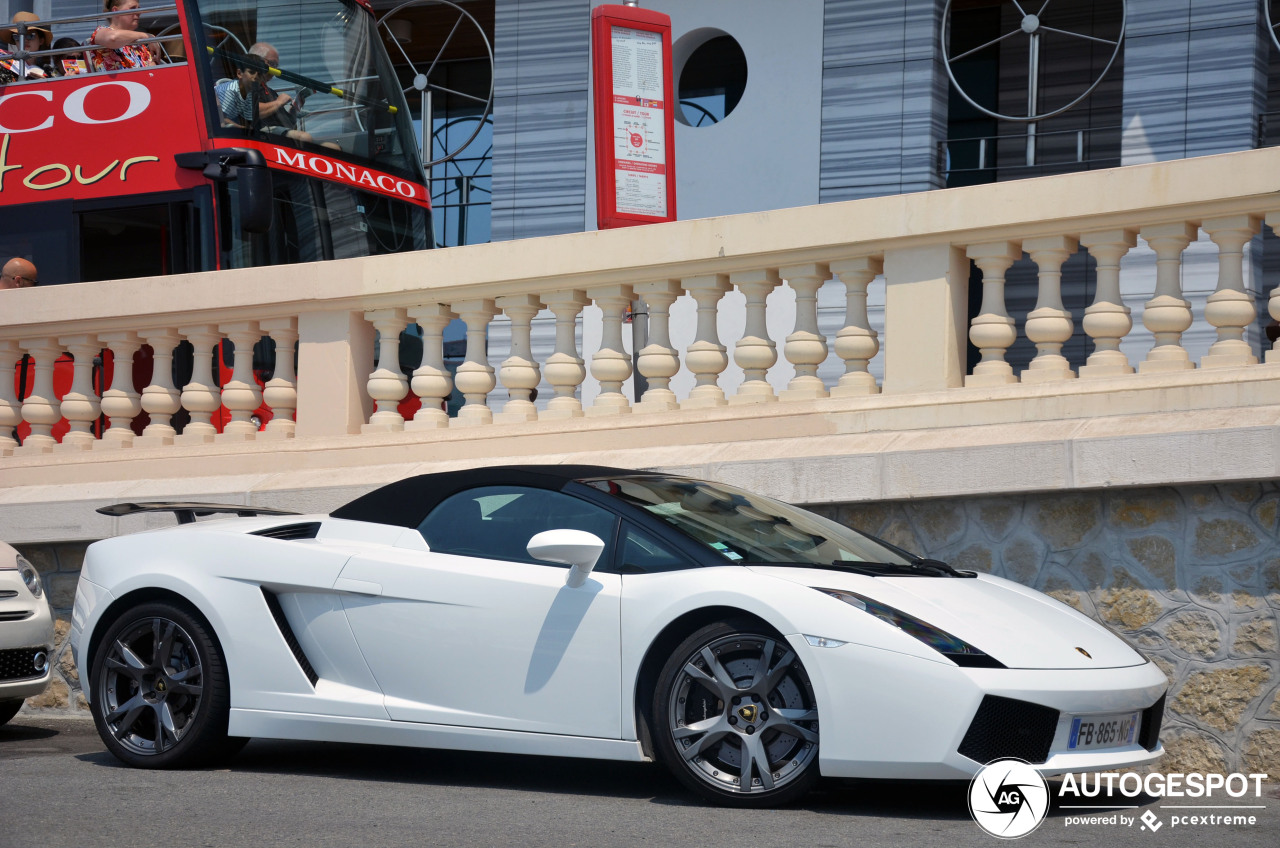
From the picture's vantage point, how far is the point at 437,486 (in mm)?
5930

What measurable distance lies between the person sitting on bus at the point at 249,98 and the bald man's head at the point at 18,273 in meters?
1.63

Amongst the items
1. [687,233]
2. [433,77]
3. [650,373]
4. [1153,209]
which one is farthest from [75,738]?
[433,77]

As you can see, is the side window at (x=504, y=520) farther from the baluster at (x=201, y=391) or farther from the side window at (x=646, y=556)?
the baluster at (x=201, y=391)

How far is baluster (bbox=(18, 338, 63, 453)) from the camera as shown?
923 centimetres

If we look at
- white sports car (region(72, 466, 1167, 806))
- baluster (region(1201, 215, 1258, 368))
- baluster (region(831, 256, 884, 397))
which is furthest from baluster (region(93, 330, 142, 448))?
baluster (region(1201, 215, 1258, 368))

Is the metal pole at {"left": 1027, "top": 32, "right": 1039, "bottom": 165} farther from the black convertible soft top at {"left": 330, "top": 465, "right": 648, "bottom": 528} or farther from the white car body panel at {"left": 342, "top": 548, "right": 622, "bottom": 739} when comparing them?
the white car body panel at {"left": 342, "top": 548, "right": 622, "bottom": 739}

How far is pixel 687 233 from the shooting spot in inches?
302

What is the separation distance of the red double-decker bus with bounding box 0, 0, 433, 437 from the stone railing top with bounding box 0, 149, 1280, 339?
34.7 inches

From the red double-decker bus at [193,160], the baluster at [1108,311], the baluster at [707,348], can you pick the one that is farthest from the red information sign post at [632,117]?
the baluster at [1108,311]

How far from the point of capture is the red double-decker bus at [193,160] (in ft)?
33.5

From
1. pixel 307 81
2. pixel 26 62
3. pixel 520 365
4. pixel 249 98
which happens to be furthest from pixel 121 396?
pixel 26 62

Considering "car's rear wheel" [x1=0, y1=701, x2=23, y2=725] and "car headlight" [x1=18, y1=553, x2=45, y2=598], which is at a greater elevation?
"car headlight" [x1=18, y1=553, x2=45, y2=598]

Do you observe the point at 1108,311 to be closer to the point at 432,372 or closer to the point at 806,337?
the point at 806,337

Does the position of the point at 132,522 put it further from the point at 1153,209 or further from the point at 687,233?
the point at 1153,209
